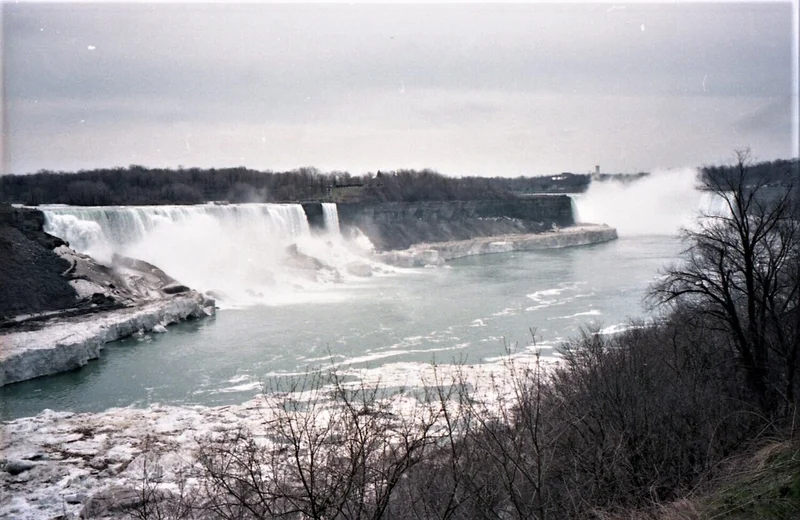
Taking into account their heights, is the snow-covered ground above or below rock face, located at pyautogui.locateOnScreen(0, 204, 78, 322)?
below

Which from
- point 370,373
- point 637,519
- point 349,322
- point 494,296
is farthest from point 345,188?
point 637,519

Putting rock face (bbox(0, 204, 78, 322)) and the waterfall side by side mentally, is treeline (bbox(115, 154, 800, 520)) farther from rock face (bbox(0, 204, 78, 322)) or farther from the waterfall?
the waterfall

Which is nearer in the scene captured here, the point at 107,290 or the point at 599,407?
the point at 599,407

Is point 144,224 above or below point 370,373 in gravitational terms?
above

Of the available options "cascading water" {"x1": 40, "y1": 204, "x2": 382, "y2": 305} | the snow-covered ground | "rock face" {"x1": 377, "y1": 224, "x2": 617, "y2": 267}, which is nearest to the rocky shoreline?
the snow-covered ground

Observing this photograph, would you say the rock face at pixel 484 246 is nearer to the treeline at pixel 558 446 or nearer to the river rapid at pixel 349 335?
the river rapid at pixel 349 335

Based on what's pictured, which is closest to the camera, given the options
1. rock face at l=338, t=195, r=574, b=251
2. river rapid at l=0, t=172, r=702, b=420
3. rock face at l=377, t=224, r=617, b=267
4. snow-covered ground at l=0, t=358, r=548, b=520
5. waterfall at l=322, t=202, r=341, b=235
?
snow-covered ground at l=0, t=358, r=548, b=520

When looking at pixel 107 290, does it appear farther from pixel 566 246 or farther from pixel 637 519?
pixel 566 246
